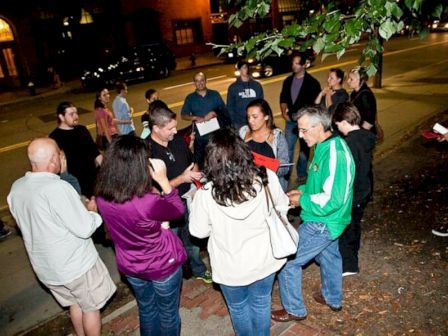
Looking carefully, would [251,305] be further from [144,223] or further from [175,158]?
[175,158]

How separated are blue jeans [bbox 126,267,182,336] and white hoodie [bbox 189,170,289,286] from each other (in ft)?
1.59

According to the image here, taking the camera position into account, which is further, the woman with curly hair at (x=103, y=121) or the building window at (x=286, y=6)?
the building window at (x=286, y=6)

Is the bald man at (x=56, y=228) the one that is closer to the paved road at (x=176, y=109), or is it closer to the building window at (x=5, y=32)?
the paved road at (x=176, y=109)

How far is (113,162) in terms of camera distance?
9.45 feet

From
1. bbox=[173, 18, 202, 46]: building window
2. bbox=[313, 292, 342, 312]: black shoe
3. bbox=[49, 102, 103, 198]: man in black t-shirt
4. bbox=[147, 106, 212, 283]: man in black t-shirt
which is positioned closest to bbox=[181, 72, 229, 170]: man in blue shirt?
bbox=[49, 102, 103, 198]: man in black t-shirt

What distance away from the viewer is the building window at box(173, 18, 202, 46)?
107 ft

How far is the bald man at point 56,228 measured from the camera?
9.98 feet

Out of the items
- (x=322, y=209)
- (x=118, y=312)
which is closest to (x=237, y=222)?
(x=322, y=209)

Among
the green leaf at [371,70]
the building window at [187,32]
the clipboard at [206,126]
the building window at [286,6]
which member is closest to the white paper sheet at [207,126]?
the clipboard at [206,126]

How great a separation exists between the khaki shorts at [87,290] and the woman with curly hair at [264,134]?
214cm

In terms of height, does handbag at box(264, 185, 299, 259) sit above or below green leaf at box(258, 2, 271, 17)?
below

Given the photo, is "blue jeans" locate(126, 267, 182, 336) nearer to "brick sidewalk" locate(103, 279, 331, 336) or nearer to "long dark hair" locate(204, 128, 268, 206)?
"brick sidewalk" locate(103, 279, 331, 336)

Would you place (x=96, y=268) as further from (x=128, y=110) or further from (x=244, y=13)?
(x=128, y=110)

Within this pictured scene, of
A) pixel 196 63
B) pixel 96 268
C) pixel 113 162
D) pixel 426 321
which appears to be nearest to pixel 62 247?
pixel 96 268
